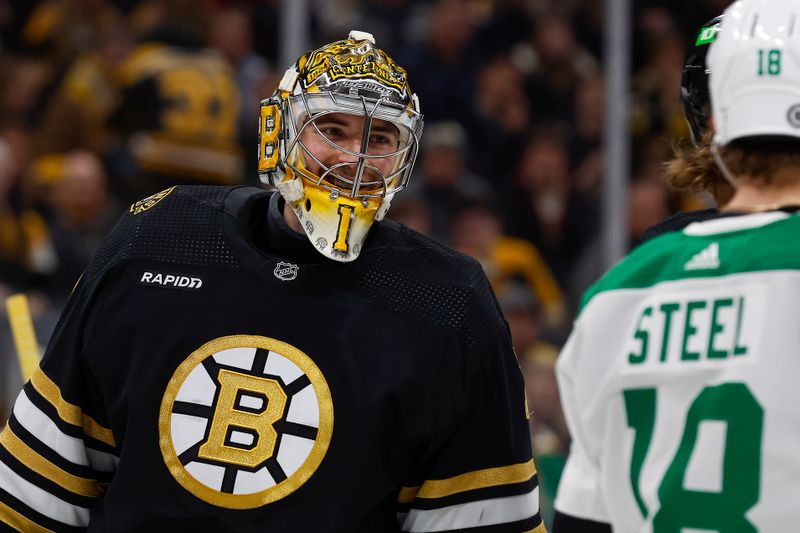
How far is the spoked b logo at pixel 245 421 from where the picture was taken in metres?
2.46

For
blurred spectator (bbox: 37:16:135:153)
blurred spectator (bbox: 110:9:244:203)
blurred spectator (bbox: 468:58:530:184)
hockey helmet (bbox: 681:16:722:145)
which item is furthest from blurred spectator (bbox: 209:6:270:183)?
hockey helmet (bbox: 681:16:722:145)

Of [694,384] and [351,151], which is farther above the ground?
[351,151]

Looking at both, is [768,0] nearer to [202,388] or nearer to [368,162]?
[368,162]

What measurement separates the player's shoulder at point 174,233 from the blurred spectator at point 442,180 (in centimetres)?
300

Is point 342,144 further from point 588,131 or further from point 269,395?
point 588,131

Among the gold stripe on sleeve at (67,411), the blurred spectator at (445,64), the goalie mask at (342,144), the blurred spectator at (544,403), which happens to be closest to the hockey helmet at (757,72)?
the goalie mask at (342,144)

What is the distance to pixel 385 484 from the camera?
2480 millimetres

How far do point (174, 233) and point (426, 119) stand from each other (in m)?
3.30

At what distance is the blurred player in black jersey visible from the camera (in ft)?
8.07

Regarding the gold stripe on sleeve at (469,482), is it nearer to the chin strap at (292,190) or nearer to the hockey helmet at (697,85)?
the chin strap at (292,190)

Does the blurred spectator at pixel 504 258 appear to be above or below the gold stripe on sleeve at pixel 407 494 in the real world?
below

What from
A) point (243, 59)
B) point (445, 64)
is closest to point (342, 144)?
point (243, 59)

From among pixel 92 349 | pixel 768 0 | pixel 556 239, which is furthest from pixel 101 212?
pixel 768 0

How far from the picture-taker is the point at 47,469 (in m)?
2.61
